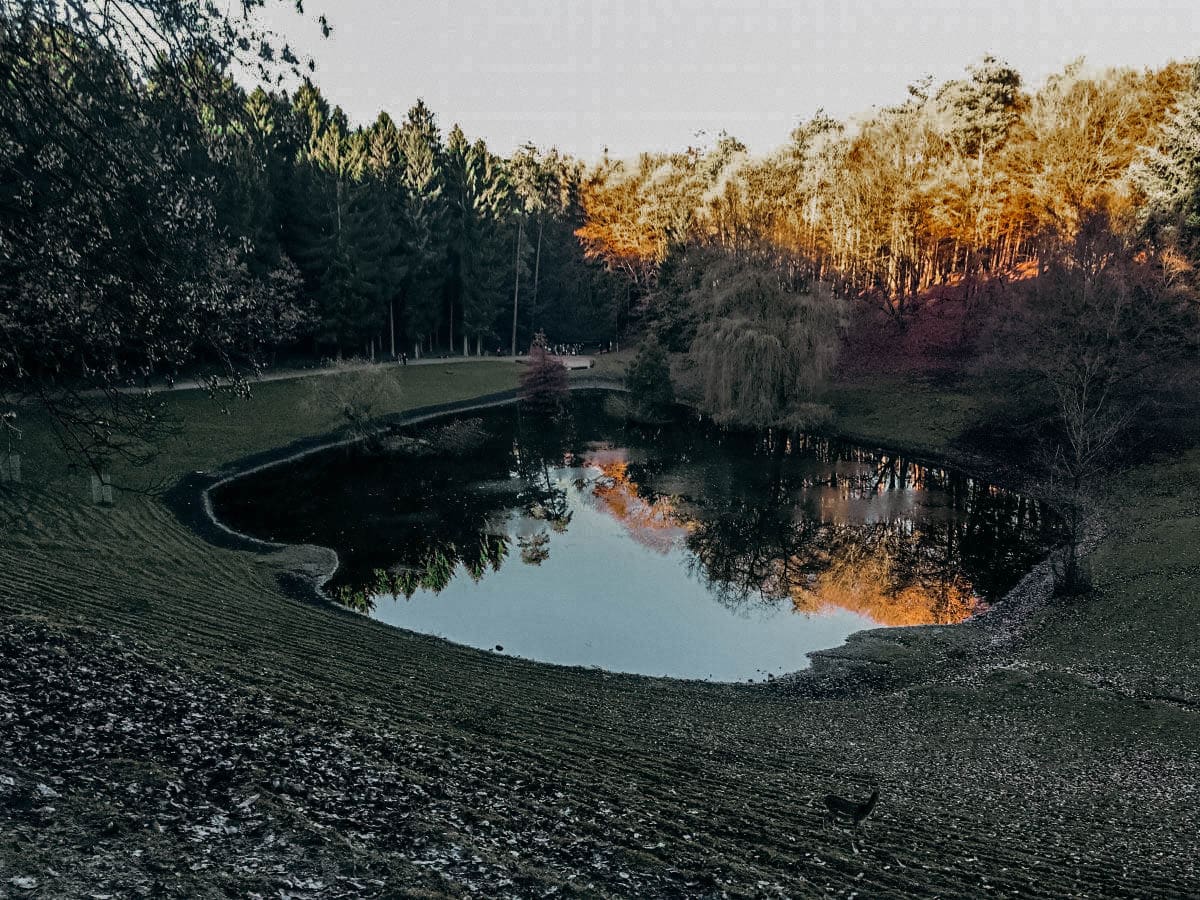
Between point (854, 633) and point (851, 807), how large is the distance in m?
12.5

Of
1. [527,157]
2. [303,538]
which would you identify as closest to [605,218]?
[527,157]

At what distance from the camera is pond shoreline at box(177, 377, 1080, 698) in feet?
59.1

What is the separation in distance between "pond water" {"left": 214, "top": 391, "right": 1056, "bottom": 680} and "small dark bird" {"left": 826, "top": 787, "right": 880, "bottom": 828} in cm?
925

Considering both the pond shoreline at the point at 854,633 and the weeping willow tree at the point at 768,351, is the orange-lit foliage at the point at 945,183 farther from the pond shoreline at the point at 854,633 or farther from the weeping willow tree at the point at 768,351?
the pond shoreline at the point at 854,633

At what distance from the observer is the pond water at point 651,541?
21453 mm

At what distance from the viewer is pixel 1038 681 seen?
1650 cm

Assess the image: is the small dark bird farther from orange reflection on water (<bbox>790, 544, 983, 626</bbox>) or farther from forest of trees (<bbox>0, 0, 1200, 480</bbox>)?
orange reflection on water (<bbox>790, 544, 983, 626</bbox>)

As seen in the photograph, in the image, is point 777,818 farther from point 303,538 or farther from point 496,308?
point 496,308

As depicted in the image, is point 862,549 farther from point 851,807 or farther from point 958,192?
point 958,192

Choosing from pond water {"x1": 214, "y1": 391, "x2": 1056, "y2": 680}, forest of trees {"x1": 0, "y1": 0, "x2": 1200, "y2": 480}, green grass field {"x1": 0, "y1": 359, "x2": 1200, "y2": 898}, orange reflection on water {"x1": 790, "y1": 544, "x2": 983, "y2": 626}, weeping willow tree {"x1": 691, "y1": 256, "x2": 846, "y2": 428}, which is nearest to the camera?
green grass field {"x1": 0, "y1": 359, "x2": 1200, "y2": 898}

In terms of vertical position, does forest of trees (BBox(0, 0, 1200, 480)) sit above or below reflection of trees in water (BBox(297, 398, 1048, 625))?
above

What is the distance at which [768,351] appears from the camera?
4472 cm

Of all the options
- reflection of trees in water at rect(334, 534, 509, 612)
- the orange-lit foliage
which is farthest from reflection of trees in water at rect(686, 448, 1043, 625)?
the orange-lit foliage

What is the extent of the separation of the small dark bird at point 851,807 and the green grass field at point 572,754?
188mm
